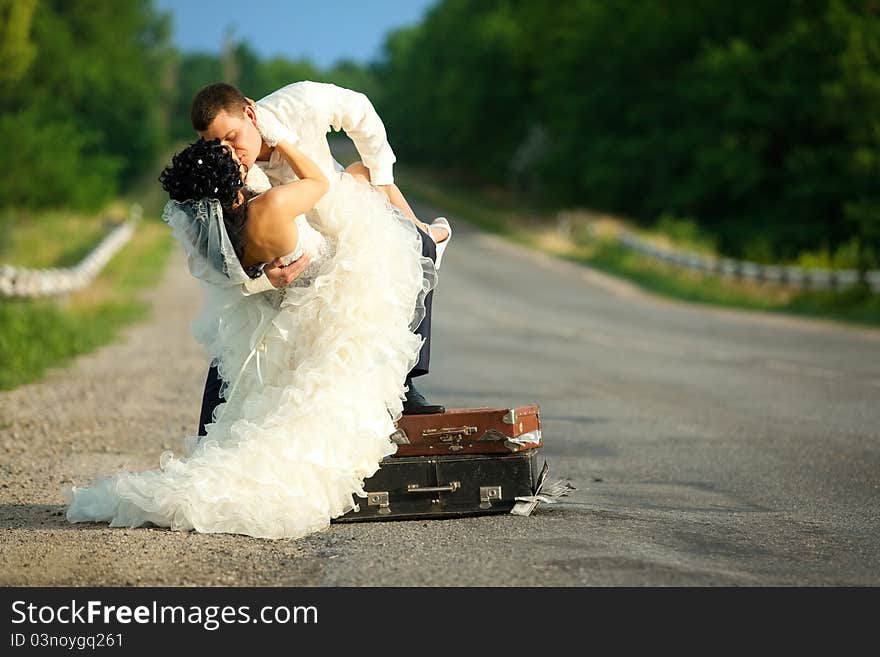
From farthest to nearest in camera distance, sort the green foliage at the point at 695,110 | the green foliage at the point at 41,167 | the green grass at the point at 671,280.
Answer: the green foliage at the point at 41,167 < the green foliage at the point at 695,110 < the green grass at the point at 671,280

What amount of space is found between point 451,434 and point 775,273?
21.4m

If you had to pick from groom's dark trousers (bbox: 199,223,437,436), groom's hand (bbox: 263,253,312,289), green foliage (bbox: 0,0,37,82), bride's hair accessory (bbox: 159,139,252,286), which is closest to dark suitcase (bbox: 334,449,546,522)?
groom's dark trousers (bbox: 199,223,437,436)

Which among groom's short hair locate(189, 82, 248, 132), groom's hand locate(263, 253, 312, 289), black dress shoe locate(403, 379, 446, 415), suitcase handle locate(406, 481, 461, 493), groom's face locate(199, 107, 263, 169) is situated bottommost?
suitcase handle locate(406, 481, 461, 493)

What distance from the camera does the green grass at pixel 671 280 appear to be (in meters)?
22.5

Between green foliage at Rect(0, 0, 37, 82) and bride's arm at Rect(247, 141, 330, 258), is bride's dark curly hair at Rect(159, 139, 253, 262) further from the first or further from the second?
green foliage at Rect(0, 0, 37, 82)

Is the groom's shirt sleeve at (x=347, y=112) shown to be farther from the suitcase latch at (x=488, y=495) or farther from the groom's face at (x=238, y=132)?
the suitcase latch at (x=488, y=495)

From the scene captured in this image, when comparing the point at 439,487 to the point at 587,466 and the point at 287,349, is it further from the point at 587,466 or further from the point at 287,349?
the point at 587,466

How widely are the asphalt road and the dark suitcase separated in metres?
0.09

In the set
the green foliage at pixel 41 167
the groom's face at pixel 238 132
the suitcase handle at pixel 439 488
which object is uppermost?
the green foliage at pixel 41 167

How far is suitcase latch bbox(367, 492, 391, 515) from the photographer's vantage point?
561cm

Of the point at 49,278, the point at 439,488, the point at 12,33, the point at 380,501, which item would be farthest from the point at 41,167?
the point at 439,488

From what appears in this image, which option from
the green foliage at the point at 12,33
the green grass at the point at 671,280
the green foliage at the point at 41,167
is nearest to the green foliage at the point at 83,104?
the green foliage at the point at 41,167

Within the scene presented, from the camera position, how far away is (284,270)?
5488mm

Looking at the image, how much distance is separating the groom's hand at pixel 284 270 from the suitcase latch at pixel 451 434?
987 millimetres
